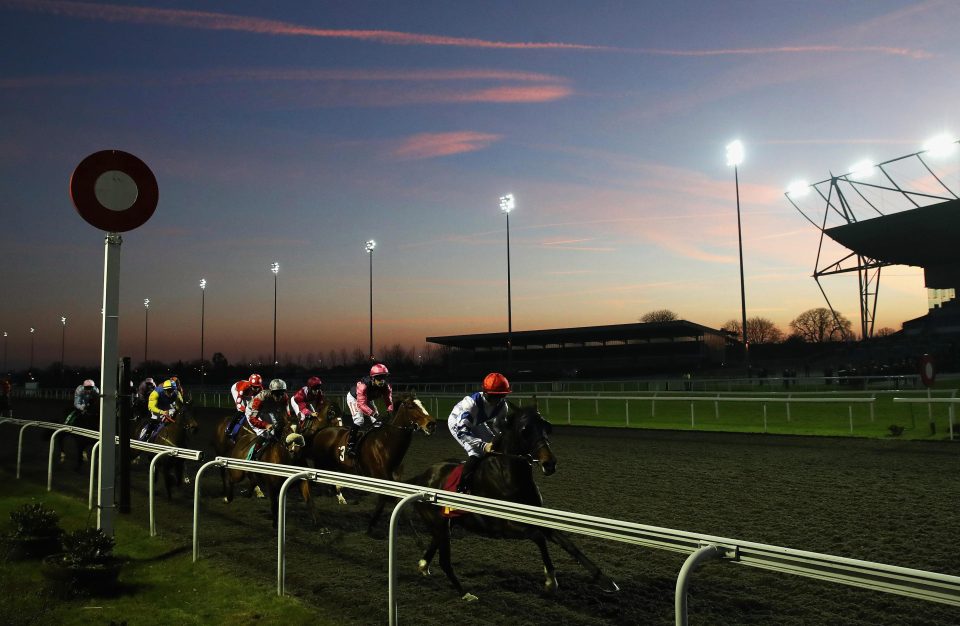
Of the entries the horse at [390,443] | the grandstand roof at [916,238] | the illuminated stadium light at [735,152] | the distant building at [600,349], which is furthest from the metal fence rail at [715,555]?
the distant building at [600,349]

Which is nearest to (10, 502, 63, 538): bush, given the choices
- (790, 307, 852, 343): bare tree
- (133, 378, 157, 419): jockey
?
(133, 378, 157, 419): jockey

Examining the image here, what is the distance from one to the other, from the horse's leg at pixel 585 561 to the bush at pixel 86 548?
118 inches

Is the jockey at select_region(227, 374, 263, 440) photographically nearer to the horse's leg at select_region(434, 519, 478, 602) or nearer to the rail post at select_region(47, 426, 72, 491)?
the rail post at select_region(47, 426, 72, 491)

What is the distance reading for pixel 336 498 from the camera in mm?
8273

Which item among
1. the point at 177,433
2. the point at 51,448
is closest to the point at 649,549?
the point at 177,433

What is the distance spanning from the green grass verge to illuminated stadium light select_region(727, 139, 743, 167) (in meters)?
24.9

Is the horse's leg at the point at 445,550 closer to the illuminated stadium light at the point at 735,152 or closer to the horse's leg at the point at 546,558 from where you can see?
the horse's leg at the point at 546,558

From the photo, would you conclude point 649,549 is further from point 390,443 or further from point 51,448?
point 51,448

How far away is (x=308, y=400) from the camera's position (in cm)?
951

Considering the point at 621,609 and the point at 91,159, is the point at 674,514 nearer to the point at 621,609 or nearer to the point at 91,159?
the point at 621,609

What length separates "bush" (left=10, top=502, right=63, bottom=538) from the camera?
5.20 m

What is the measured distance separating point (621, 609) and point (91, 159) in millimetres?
4614

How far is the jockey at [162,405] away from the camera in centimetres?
932

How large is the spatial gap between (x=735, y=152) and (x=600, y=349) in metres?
32.3
